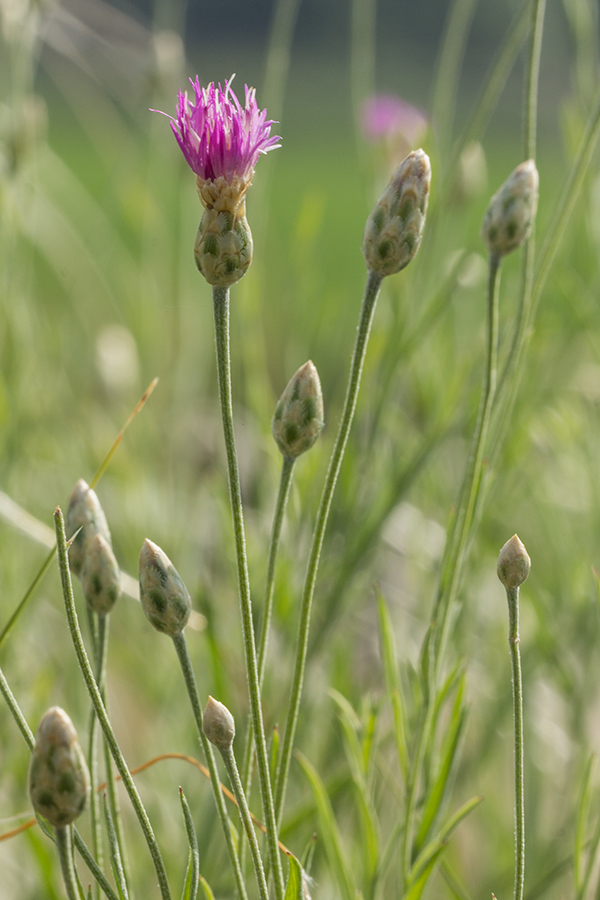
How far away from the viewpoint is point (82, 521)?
370 millimetres

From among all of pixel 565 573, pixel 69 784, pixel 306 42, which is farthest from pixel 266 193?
pixel 306 42

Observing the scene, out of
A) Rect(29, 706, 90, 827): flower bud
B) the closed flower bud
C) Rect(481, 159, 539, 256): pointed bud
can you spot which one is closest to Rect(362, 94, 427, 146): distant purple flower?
Rect(481, 159, 539, 256): pointed bud

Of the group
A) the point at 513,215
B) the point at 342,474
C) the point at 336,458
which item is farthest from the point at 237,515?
the point at 342,474

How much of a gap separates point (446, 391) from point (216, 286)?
1.42 feet

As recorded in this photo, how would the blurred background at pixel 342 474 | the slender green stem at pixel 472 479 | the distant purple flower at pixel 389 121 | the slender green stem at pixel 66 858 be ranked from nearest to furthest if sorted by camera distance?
the slender green stem at pixel 66 858 → the slender green stem at pixel 472 479 → the blurred background at pixel 342 474 → the distant purple flower at pixel 389 121

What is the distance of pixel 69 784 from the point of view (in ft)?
0.77

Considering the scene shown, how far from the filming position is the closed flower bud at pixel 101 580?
1.13ft

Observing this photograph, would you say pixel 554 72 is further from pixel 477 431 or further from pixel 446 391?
pixel 477 431

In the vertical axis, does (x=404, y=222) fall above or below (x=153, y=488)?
above

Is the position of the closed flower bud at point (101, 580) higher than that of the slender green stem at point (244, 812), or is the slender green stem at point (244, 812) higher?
the closed flower bud at point (101, 580)

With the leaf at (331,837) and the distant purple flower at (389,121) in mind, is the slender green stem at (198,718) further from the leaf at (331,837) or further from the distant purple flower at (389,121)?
the distant purple flower at (389,121)

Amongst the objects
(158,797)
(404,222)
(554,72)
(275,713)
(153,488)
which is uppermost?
(554,72)

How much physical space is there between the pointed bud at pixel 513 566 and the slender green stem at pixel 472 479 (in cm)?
7

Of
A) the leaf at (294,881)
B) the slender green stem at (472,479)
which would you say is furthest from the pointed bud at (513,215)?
the leaf at (294,881)
